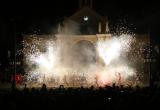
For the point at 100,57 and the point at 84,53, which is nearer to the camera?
the point at 100,57

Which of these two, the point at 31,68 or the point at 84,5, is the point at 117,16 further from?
the point at 31,68

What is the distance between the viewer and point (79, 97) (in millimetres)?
19922

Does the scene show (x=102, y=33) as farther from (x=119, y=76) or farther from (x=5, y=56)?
(x=5, y=56)

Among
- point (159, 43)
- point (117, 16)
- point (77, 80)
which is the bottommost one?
point (77, 80)

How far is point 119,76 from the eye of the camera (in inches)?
2093

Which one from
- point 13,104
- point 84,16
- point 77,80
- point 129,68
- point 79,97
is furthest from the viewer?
point 84,16

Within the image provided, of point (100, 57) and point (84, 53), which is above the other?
point (84, 53)

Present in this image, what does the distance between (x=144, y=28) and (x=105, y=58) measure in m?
8.63

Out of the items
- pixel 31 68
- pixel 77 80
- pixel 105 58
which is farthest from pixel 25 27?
pixel 77 80

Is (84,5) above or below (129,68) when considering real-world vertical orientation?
above

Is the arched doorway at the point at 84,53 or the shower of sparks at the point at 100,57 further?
the arched doorway at the point at 84,53

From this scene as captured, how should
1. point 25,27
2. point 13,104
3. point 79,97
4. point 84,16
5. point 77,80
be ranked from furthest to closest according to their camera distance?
point 25,27, point 84,16, point 77,80, point 79,97, point 13,104

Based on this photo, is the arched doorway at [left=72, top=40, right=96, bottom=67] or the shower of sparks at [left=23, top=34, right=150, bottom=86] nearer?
the shower of sparks at [left=23, top=34, right=150, bottom=86]

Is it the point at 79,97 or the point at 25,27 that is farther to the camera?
the point at 25,27
